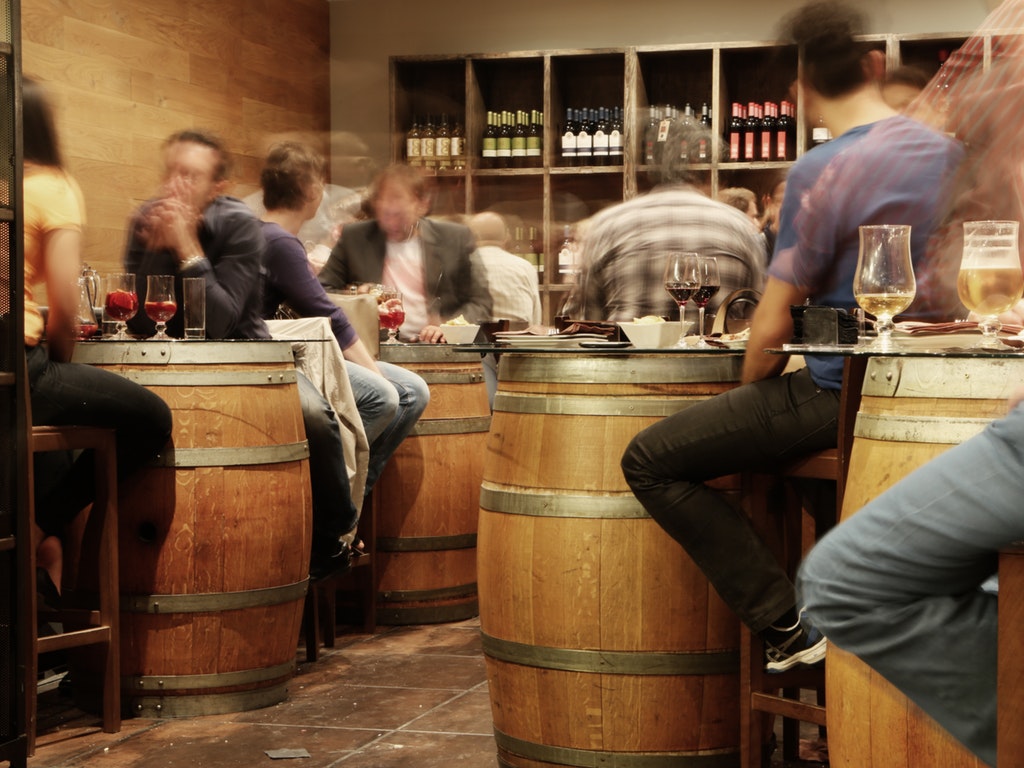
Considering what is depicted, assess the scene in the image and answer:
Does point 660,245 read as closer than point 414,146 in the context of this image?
Yes

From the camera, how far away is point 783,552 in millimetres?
2619

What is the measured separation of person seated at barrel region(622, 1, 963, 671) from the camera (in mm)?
2391

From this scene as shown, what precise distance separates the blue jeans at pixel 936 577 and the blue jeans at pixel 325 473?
7.43 ft

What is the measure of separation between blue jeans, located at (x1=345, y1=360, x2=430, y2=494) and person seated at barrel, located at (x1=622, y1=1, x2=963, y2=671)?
1.62 metres

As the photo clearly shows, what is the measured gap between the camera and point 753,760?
251 cm

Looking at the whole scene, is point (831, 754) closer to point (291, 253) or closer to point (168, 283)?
point (168, 283)

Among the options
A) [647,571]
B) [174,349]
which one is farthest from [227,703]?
[647,571]

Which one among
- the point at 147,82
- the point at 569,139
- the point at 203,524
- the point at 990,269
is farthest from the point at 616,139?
the point at 990,269

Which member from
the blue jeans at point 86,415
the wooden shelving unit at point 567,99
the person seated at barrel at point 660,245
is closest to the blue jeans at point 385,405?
the person seated at barrel at point 660,245

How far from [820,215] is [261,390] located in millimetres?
1447

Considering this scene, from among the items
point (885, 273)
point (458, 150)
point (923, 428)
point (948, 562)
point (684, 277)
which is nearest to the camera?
point (948, 562)

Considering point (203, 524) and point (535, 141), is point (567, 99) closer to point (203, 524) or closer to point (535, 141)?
point (535, 141)

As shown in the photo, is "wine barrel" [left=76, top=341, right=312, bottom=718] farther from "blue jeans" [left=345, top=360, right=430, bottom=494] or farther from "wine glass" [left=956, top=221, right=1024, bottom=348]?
"wine glass" [left=956, top=221, right=1024, bottom=348]

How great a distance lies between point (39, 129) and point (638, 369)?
1480 millimetres
